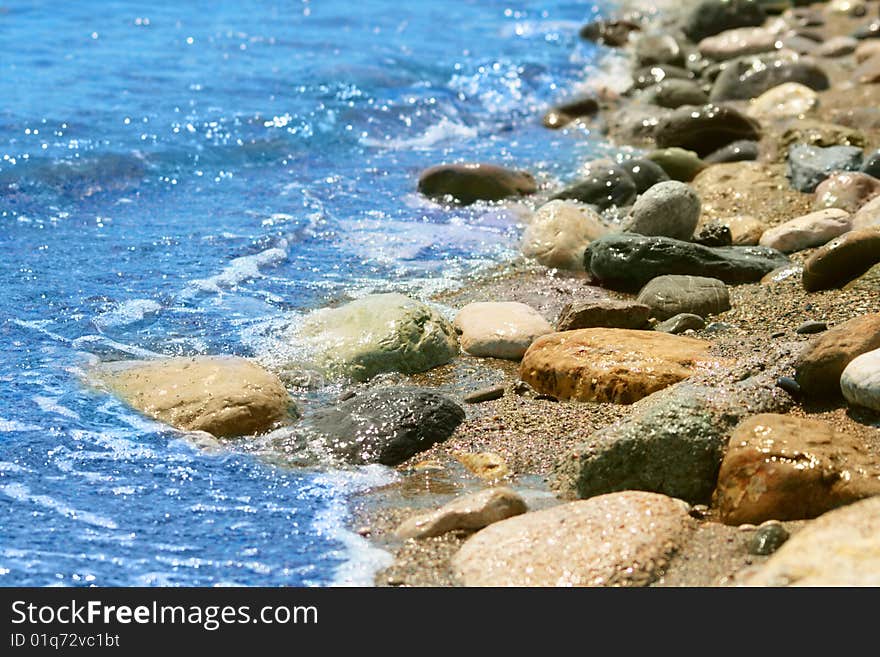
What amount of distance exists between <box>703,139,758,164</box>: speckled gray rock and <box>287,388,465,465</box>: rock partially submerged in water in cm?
527

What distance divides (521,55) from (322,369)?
31.0ft

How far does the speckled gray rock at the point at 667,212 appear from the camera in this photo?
7.93 metres

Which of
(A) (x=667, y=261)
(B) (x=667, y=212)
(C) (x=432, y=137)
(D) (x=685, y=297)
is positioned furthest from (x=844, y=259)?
(C) (x=432, y=137)

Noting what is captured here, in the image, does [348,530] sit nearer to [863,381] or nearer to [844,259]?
[863,381]

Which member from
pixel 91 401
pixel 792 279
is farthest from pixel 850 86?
pixel 91 401

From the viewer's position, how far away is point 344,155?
434 inches

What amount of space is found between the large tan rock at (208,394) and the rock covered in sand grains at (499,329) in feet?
3.96

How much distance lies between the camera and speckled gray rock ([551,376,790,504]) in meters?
4.70

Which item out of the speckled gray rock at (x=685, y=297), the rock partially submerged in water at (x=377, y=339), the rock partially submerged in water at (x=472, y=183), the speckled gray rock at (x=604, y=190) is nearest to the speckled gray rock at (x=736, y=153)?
the speckled gray rock at (x=604, y=190)

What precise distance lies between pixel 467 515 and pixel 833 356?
5.59 feet

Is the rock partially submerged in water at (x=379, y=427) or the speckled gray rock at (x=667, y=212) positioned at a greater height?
the speckled gray rock at (x=667, y=212)

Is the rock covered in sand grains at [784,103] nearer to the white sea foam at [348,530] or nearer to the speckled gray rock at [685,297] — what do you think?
the speckled gray rock at [685,297]

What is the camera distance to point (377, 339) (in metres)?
6.38

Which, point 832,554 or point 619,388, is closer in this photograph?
point 832,554
